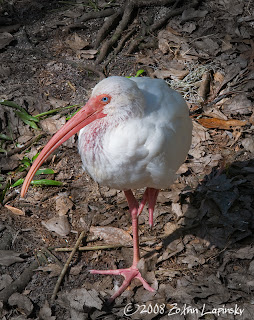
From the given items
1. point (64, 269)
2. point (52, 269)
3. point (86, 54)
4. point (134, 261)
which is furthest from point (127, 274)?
point (86, 54)

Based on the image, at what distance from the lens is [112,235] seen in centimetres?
432

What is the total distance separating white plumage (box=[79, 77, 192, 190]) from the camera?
3.27 m

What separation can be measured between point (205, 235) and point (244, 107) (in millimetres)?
1776

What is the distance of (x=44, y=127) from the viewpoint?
5219 mm

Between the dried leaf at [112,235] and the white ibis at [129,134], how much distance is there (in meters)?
0.89

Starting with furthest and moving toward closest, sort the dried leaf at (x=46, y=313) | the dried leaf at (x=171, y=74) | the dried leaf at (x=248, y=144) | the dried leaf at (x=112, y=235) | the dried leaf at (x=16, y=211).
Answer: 1. the dried leaf at (x=171, y=74)
2. the dried leaf at (x=248, y=144)
3. the dried leaf at (x=16, y=211)
4. the dried leaf at (x=112, y=235)
5. the dried leaf at (x=46, y=313)

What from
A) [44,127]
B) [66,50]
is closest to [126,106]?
[44,127]

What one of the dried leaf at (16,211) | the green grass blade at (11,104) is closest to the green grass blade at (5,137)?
the green grass blade at (11,104)

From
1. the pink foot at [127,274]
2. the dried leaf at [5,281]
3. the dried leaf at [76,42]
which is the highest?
the dried leaf at [76,42]

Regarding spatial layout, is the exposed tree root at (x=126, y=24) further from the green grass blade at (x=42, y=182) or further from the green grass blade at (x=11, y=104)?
the green grass blade at (x=42, y=182)

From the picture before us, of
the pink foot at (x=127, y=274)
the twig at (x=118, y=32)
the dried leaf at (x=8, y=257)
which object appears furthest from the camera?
the twig at (x=118, y=32)

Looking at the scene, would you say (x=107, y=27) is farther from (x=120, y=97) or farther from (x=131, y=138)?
(x=131, y=138)

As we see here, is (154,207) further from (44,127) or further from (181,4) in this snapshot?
(181,4)

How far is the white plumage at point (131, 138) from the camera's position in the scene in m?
3.27
